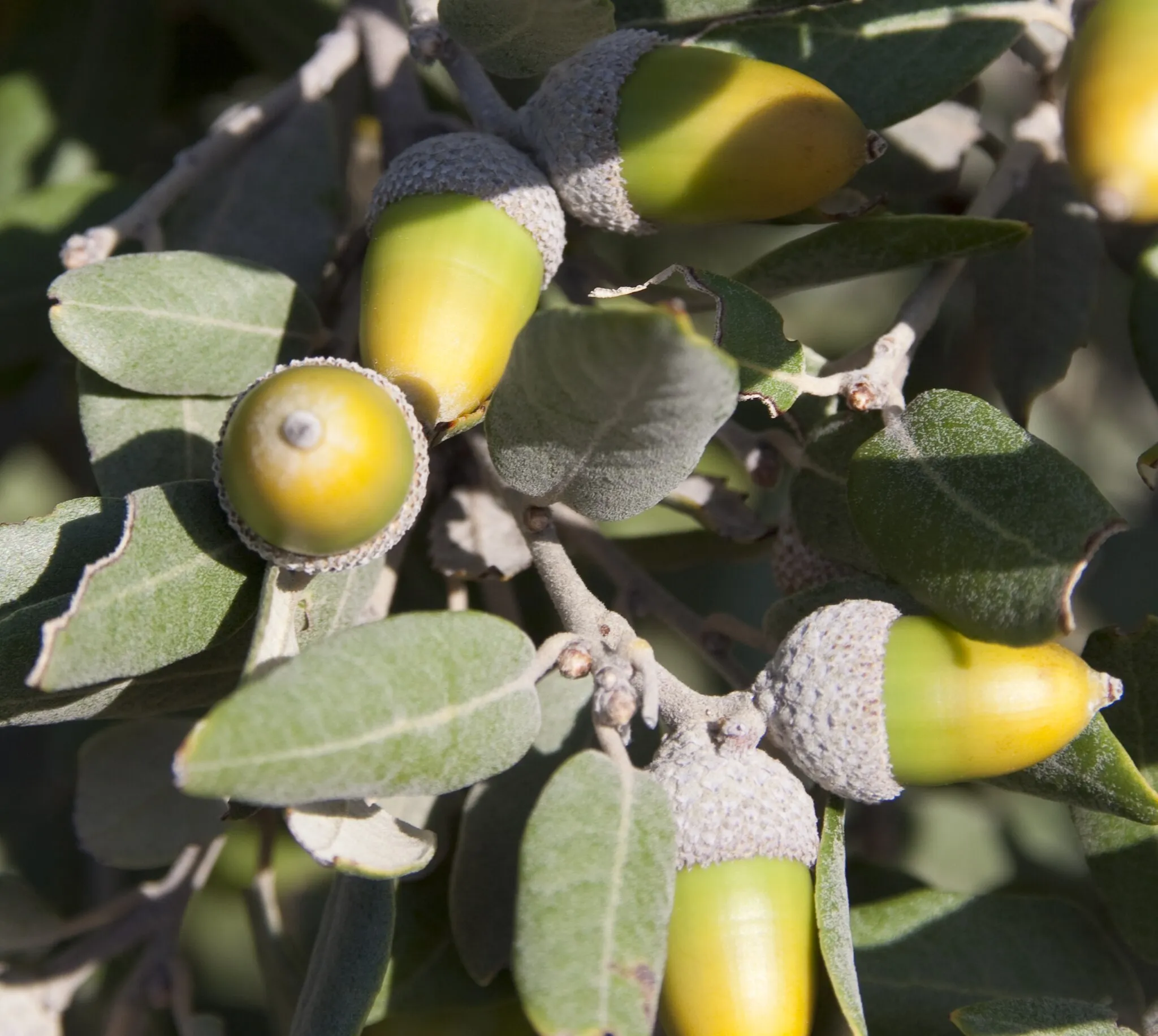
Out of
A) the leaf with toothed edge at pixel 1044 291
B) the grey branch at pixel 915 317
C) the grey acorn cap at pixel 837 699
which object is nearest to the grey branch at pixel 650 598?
the grey acorn cap at pixel 837 699

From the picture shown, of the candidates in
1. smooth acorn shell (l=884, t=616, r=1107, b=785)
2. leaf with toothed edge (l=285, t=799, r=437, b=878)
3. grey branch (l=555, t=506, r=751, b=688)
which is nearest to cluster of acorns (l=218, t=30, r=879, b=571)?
leaf with toothed edge (l=285, t=799, r=437, b=878)

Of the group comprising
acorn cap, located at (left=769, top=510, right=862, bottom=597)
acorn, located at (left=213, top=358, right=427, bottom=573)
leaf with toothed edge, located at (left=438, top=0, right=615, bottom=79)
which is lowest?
acorn cap, located at (left=769, top=510, right=862, bottom=597)

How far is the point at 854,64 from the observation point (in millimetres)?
1328

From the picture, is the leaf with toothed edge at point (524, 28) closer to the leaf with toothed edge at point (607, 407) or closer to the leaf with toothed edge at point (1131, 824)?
the leaf with toothed edge at point (607, 407)

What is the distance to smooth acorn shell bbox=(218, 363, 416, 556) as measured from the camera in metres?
0.90

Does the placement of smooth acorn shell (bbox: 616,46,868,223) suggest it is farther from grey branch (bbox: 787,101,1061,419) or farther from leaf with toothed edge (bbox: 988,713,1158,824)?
leaf with toothed edge (bbox: 988,713,1158,824)

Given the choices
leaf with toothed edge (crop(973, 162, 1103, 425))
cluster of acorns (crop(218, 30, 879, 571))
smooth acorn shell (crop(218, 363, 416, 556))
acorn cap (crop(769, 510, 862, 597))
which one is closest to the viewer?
smooth acorn shell (crop(218, 363, 416, 556))

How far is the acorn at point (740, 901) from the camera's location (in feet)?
3.35

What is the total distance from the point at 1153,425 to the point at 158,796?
6.60 ft

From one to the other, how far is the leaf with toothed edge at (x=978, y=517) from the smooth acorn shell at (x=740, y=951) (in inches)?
11.6

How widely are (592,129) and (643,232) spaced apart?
0.43 ft

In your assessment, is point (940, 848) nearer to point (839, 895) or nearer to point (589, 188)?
point (839, 895)

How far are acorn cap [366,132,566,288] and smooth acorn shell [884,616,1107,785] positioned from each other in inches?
21.0

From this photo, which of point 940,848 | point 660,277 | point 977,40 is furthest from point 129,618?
point 940,848
